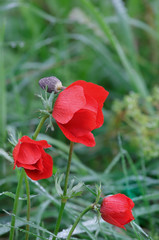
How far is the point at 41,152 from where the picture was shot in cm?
50

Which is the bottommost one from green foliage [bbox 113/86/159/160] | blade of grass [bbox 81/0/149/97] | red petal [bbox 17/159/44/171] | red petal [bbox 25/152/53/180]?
green foliage [bbox 113/86/159/160]

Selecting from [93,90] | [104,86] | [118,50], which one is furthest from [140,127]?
[93,90]

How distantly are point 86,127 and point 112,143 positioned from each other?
876 mm

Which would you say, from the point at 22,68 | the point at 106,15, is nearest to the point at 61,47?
the point at 22,68

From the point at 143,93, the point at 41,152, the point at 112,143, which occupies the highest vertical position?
the point at 41,152

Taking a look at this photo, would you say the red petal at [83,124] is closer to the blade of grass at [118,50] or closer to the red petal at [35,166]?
the red petal at [35,166]

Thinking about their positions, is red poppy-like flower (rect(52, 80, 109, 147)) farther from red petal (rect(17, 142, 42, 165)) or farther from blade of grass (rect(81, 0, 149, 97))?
blade of grass (rect(81, 0, 149, 97))

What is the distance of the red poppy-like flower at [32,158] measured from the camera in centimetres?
48

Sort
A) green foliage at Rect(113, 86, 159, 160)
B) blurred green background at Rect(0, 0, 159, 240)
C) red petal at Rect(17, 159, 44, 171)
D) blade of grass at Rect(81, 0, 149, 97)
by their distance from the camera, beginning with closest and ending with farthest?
red petal at Rect(17, 159, 44, 171) < blurred green background at Rect(0, 0, 159, 240) < green foliage at Rect(113, 86, 159, 160) < blade of grass at Rect(81, 0, 149, 97)

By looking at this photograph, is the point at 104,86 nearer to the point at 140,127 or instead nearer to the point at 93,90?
the point at 140,127

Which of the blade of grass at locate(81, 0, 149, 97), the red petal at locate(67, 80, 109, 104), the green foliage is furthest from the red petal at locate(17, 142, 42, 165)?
the blade of grass at locate(81, 0, 149, 97)

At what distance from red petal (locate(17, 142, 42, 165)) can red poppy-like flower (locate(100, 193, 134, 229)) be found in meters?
0.13

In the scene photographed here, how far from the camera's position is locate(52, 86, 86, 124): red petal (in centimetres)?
48

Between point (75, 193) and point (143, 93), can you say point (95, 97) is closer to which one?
point (75, 193)
